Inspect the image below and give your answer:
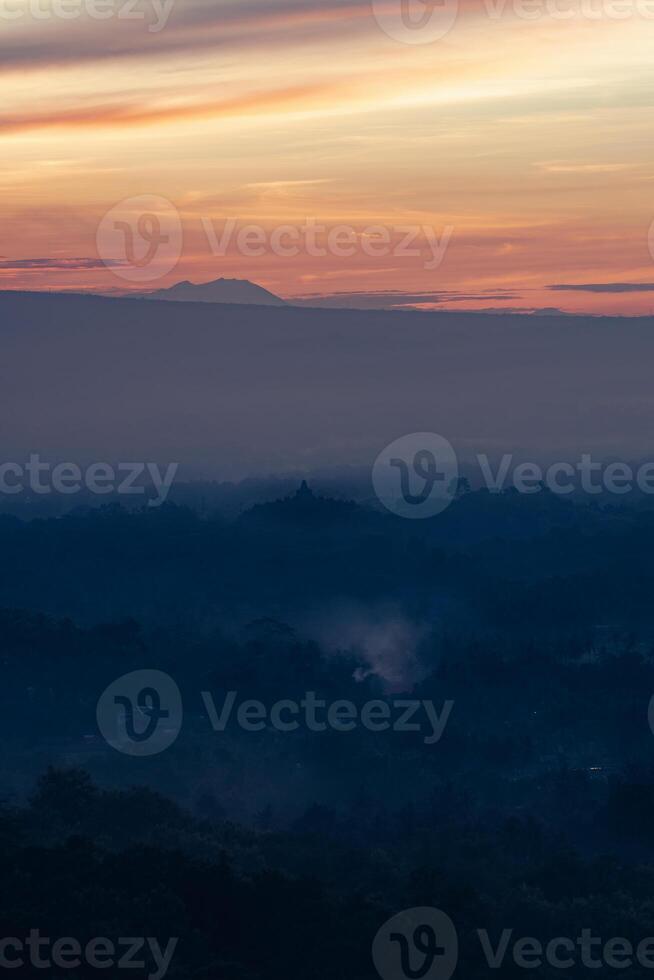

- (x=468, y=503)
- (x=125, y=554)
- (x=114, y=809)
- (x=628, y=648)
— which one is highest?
(x=468, y=503)

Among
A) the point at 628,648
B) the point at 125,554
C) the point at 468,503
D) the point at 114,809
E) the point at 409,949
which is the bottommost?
the point at 409,949

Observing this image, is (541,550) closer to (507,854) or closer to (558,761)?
(558,761)

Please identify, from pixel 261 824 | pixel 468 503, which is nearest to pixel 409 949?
pixel 261 824

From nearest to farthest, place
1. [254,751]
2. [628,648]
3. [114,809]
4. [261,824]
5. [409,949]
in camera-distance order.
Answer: [409,949], [114,809], [261,824], [254,751], [628,648]

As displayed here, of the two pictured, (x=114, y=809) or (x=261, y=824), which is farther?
(x=261, y=824)

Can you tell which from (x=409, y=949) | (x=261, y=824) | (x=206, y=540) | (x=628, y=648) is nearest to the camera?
(x=409, y=949)

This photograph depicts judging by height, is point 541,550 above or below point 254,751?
above

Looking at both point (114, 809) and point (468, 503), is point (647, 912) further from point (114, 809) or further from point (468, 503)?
point (468, 503)

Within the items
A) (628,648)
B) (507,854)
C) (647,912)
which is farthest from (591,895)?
(628,648)

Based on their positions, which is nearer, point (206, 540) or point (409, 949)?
point (409, 949)
